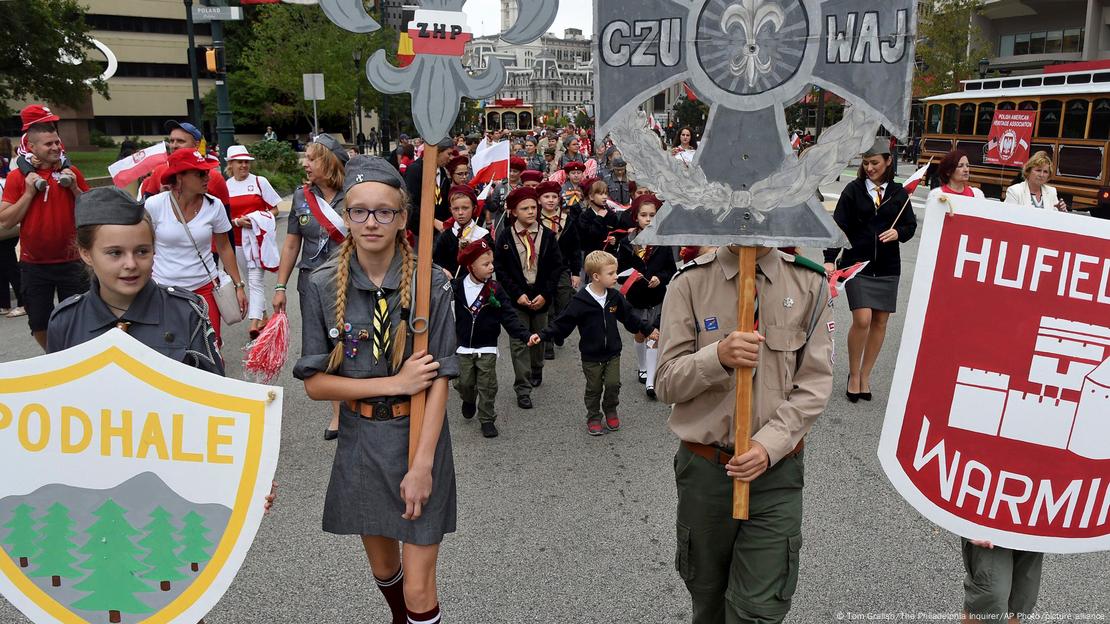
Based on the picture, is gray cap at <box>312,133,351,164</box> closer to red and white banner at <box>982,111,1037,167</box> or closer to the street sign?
the street sign

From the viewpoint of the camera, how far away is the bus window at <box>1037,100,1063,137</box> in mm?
18923

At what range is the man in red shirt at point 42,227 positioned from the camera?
6.12 meters

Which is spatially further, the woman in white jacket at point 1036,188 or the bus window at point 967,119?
the bus window at point 967,119

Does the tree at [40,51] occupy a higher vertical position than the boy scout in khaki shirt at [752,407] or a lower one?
higher

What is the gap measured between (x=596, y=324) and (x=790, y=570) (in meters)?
3.32

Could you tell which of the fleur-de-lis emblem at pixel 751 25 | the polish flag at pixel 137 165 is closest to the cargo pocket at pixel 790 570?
the fleur-de-lis emblem at pixel 751 25

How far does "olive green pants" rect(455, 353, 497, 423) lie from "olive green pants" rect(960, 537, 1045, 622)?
3.58 metres

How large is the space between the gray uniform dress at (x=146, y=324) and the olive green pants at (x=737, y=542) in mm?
1718

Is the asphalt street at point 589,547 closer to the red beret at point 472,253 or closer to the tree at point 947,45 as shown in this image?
the red beret at point 472,253

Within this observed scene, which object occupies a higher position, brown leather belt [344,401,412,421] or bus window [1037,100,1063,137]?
bus window [1037,100,1063,137]

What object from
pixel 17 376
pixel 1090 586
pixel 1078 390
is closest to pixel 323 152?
pixel 17 376

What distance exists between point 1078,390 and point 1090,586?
1683 millimetres

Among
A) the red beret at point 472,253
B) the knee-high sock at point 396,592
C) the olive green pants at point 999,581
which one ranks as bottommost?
the knee-high sock at point 396,592

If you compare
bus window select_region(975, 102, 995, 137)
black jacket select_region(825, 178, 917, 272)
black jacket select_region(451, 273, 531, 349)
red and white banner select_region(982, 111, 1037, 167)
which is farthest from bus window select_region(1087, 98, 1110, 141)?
black jacket select_region(451, 273, 531, 349)
